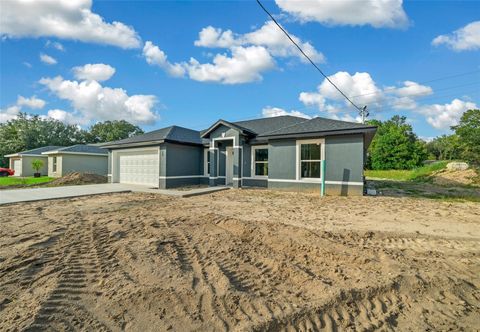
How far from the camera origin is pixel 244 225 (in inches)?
235

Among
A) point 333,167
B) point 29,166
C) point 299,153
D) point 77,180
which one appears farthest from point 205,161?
point 29,166

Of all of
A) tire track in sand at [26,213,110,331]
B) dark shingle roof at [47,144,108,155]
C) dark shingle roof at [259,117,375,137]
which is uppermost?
dark shingle roof at [259,117,375,137]

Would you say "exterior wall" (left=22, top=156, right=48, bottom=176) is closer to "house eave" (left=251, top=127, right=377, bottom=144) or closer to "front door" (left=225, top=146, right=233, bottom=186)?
"front door" (left=225, top=146, right=233, bottom=186)

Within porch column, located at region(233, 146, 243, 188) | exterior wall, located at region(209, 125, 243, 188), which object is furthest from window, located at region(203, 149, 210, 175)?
porch column, located at region(233, 146, 243, 188)

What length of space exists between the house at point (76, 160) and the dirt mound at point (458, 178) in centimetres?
3271

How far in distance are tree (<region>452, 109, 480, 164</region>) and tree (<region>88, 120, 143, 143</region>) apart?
184 feet

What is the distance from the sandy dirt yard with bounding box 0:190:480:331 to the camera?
8.84 ft

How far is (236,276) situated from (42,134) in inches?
1988

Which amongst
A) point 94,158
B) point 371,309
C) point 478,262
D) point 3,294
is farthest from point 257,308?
point 94,158

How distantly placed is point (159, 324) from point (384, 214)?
25.2 ft

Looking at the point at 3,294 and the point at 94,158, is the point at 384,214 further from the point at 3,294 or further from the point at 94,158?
the point at 94,158

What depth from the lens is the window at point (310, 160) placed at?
13.1m

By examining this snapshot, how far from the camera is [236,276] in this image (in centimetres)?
360

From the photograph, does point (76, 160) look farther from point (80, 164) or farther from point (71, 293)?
point (71, 293)
